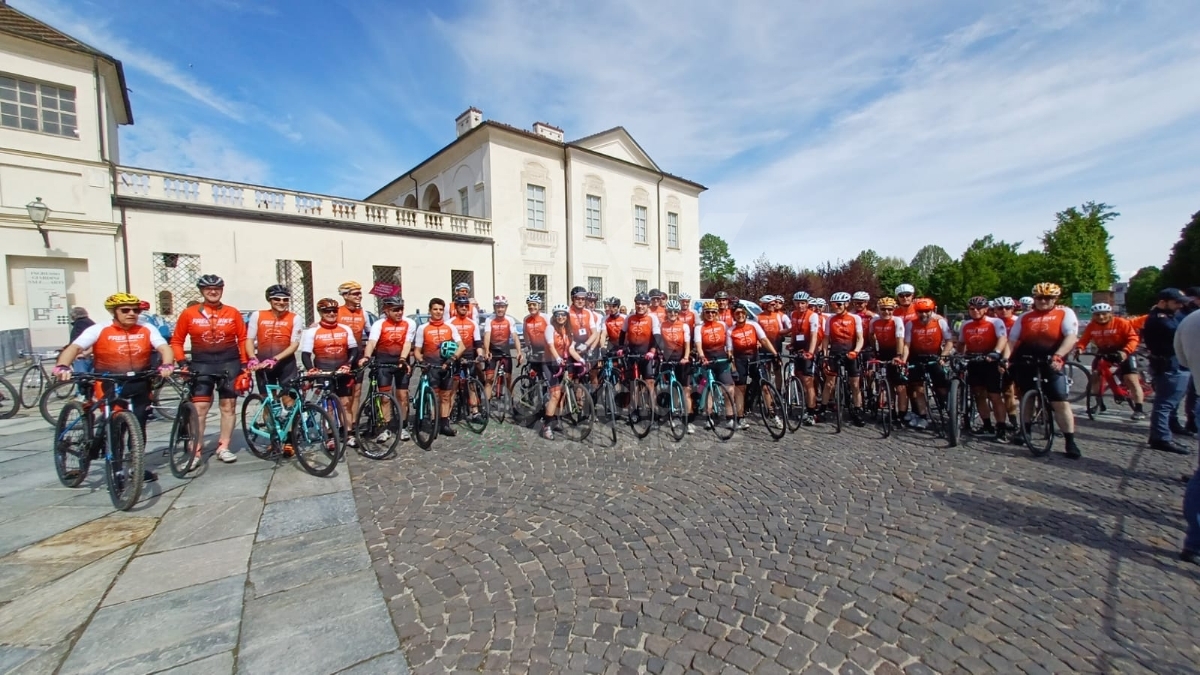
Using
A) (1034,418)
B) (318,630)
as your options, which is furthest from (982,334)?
(318,630)

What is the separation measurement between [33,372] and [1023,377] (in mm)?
16493

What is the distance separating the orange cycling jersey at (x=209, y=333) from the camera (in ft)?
16.5

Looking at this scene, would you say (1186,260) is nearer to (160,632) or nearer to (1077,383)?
(1077,383)

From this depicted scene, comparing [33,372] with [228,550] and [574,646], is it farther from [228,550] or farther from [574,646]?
[574,646]

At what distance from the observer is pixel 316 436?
17.0ft

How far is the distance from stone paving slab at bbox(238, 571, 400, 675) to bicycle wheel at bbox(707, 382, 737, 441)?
14.8 feet

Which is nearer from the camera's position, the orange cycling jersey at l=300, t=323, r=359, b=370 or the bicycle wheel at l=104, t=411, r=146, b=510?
the bicycle wheel at l=104, t=411, r=146, b=510

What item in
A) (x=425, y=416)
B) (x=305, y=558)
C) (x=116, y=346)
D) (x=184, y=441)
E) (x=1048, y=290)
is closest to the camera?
(x=305, y=558)

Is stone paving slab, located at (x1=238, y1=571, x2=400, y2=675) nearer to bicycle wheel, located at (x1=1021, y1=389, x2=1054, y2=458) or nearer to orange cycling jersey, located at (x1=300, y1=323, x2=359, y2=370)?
orange cycling jersey, located at (x1=300, y1=323, x2=359, y2=370)

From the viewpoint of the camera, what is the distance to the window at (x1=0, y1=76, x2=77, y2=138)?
43.3 feet

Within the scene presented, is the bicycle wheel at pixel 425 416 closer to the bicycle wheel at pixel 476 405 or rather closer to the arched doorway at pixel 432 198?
the bicycle wheel at pixel 476 405

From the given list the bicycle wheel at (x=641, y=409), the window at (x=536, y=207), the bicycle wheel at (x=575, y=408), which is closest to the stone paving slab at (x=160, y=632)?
the bicycle wheel at (x=575, y=408)

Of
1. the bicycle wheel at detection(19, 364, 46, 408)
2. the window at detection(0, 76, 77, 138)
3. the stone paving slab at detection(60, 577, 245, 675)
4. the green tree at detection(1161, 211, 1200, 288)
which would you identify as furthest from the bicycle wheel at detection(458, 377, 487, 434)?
the green tree at detection(1161, 211, 1200, 288)

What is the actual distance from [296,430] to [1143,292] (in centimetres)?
5538
